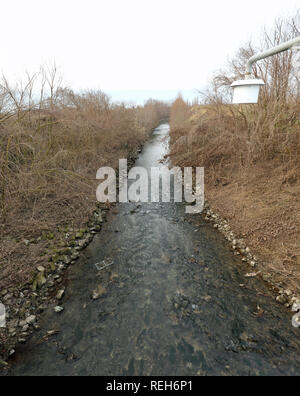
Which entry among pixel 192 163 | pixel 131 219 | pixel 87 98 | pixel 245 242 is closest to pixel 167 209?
pixel 131 219

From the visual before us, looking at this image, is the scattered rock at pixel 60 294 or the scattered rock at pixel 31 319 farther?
the scattered rock at pixel 60 294

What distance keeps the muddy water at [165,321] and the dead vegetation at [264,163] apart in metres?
0.83

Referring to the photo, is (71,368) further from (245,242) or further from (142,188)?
(142,188)

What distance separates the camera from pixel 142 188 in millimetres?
8000

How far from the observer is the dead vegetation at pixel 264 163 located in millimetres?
4086

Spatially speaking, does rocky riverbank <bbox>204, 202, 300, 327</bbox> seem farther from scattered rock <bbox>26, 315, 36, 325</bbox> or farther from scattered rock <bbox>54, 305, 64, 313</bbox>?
scattered rock <bbox>26, 315, 36, 325</bbox>

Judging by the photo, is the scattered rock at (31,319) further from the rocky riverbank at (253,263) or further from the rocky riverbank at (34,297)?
the rocky riverbank at (253,263)

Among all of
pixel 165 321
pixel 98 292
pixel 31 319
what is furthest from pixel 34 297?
pixel 165 321

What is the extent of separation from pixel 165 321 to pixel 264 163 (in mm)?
4970

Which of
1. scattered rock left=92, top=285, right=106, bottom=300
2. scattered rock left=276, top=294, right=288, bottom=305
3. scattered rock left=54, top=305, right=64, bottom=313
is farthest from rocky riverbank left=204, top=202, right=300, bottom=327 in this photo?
scattered rock left=54, top=305, right=64, bottom=313

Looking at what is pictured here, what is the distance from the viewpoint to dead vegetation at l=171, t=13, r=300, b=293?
4.09m

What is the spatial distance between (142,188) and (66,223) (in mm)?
3492

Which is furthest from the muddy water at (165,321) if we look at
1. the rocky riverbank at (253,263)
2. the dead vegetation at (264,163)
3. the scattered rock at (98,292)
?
the dead vegetation at (264,163)

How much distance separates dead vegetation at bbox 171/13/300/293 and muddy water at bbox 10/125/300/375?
32.7 inches
